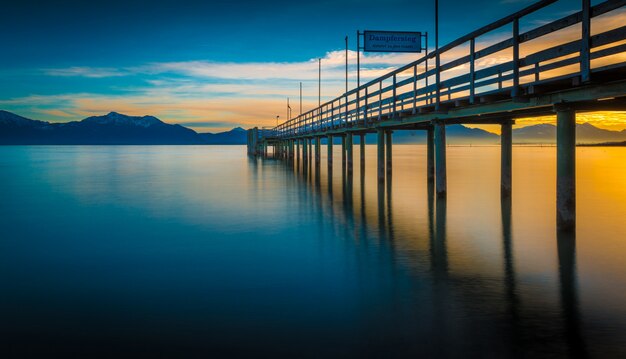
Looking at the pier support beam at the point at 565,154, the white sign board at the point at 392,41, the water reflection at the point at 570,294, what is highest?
the white sign board at the point at 392,41

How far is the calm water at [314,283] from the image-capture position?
552 centimetres

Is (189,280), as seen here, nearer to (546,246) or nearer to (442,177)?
(546,246)

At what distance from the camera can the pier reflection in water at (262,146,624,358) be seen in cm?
549

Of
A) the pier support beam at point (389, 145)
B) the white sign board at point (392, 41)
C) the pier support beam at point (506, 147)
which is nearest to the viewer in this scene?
the pier support beam at point (506, 147)

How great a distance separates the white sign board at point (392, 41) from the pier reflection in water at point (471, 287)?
10860mm

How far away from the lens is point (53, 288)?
7.91 metres

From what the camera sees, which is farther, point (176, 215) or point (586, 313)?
point (176, 215)

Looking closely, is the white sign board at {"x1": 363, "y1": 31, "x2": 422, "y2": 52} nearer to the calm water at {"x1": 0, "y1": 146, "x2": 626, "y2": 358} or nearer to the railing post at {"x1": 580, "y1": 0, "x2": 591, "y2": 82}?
the calm water at {"x1": 0, "y1": 146, "x2": 626, "y2": 358}

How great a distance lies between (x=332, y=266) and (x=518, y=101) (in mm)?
5859

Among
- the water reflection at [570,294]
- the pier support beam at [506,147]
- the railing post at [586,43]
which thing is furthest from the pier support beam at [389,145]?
the railing post at [586,43]

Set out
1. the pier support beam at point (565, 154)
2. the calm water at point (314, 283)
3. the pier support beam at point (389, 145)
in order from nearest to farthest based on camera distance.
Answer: the calm water at point (314, 283) → the pier support beam at point (565, 154) → the pier support beam at point (389, 145)

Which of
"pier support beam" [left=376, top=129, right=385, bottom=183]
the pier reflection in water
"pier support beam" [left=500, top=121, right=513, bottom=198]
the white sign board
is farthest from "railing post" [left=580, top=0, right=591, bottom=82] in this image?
"pier support beam" [left=376, top=129, right=385, bottom=183]

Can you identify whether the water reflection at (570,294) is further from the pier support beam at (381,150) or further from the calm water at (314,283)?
the pier support beam at (381,150)

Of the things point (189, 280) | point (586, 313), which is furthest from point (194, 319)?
point (586, 313)
